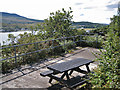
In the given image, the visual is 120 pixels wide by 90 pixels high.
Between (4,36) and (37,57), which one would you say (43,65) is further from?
(4,36)

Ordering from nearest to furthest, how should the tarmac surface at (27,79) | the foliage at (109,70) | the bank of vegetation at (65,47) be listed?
the foliage at (109,70), the bank of vegetation at (65,47), the tarmac surface at (27,79)

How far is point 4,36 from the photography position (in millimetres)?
8023

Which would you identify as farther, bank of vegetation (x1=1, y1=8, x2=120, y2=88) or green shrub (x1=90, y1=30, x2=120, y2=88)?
bank of vegetation (x1=1, y1=8, x2=120, y2=88)

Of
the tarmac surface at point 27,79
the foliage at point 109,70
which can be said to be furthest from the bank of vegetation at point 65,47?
the tarmac surface at point 27,79

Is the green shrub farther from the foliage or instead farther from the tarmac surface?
the tarmac surface

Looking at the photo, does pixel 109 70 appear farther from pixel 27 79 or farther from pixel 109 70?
pixel 27 79

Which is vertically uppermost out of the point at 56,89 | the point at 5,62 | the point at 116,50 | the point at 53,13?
the point at 53,13

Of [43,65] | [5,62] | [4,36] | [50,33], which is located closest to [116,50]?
[43,65]

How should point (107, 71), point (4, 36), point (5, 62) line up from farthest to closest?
1. point (4, 36)
2. point (5, 62)
3. point (107, 71)

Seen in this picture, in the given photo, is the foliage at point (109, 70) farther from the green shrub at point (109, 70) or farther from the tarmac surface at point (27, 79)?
the tarmac surface at point (27, 79)

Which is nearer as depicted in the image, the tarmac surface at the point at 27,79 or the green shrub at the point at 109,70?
the green shrub at the point at 109,70

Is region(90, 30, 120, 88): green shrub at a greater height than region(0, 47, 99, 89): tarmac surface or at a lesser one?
greater

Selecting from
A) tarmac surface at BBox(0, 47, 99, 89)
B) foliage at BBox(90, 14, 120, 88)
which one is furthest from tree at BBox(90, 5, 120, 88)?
tarmac surface at BBox(0, 47, 99, 89)

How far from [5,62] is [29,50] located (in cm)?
150
